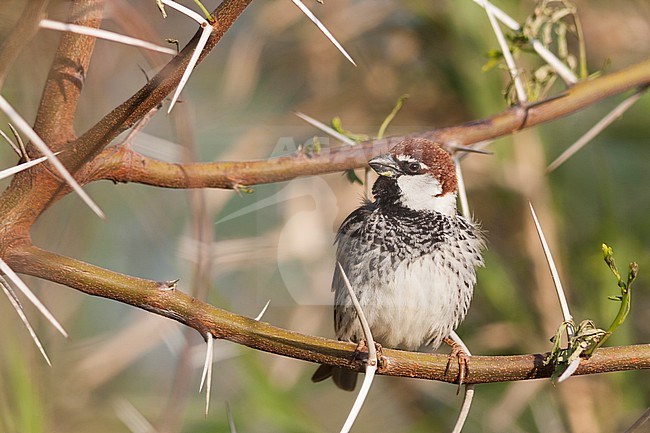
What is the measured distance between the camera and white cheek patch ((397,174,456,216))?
1.58 metres

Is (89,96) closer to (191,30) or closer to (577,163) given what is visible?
(191,30)

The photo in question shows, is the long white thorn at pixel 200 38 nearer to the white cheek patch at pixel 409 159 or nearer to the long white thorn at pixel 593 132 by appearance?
the white cheek patch at pixel 409 159

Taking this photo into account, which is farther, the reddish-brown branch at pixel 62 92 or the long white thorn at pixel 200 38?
the reddish-brown branch at pixel 62 92

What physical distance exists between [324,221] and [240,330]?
5.34 feet

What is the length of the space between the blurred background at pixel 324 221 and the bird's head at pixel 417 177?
72 cm

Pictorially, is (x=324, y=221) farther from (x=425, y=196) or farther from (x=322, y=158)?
(x=322, y=158)

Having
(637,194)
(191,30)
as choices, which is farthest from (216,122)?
(637,194)

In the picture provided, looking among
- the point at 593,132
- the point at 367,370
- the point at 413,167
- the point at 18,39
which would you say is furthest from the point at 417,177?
the point at 18,39

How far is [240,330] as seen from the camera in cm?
115

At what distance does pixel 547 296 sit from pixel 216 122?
4.81ft

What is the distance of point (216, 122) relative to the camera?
3.40 m

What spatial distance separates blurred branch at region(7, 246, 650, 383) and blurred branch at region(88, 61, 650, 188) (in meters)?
0.21

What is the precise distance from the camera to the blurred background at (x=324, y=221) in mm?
2717

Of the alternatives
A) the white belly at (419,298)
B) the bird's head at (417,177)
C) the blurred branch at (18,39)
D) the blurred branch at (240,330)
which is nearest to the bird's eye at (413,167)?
the bird's head at (417,177)
